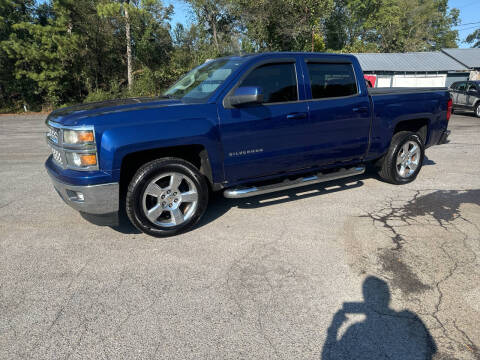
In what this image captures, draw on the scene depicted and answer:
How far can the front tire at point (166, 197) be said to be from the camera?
12.0 ft

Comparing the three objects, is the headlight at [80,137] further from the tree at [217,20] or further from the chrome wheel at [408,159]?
the tree at [217,20]

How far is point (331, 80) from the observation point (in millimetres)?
4730

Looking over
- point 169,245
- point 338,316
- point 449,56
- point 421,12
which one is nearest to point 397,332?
point 338,316

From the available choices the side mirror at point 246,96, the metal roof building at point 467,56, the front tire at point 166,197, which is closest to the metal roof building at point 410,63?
the metal roof building at point 467,56

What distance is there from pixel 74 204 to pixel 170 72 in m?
22.7

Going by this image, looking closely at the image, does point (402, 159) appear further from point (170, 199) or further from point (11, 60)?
point (11, 60)

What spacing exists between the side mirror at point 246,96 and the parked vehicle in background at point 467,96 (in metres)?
15.1

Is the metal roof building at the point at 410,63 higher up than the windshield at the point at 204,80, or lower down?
higher up

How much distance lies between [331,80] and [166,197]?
2732 mm

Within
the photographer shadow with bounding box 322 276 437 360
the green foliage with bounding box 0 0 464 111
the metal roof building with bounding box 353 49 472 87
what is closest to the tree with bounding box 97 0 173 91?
the green foliage with bounding box 0 0 464 111

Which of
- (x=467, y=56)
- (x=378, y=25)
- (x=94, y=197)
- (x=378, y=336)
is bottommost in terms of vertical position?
(x=378, y=336)

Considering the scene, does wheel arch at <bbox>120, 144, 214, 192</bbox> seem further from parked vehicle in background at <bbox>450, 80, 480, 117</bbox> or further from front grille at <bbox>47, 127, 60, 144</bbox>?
parked vehicle in background at <bbox>450, 80, 480, 117</bbox>

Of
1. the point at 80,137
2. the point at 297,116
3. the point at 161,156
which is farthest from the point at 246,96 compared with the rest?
the point at 80,137

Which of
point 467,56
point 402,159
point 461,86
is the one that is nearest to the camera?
point 402,159
